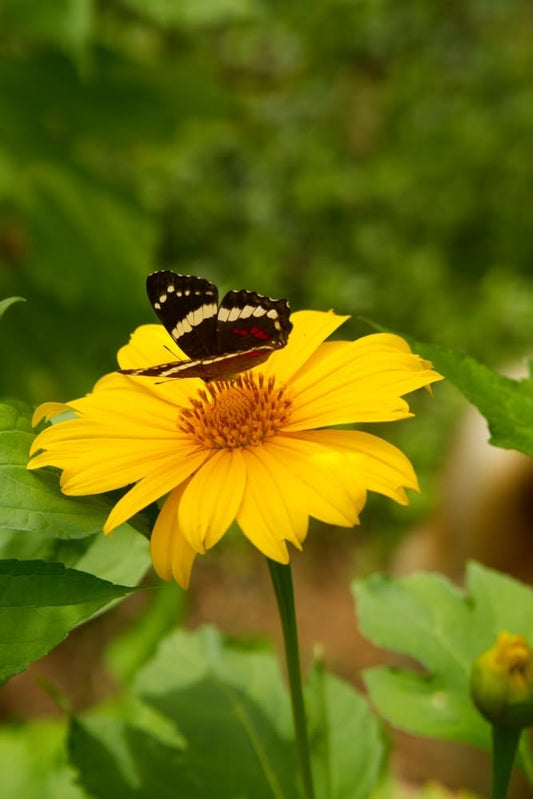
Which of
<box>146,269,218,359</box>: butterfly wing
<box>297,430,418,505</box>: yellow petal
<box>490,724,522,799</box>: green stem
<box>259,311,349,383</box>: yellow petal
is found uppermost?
<box>146,269,218,359</box>: butterfly wing

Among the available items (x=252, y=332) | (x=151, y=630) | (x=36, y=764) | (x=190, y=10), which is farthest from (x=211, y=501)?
(x=190, y=10)

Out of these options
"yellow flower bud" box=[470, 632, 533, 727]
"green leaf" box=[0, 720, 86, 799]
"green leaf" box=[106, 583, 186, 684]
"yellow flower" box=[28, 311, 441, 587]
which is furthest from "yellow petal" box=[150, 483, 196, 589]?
"green leaf" box=[106, 583, 186, 684]

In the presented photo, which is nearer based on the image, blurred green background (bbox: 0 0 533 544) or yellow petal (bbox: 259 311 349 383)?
yellow petal (bbox: 259 311 349 383)

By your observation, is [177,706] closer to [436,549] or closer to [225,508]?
[225,508]

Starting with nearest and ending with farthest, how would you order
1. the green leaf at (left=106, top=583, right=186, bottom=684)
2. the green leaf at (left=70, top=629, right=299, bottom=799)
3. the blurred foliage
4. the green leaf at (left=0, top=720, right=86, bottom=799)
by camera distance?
1. the green leaf at (left=70, top=629, right=299, bottom=799)
2. the green leaf at (left=0, top=720, right=86, bottom=799)
3. the green leaf at (left=106, top=583, right=186, bottom=684)
4. the blurred foliage

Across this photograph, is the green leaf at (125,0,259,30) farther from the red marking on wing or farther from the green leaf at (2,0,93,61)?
the red marking on wing

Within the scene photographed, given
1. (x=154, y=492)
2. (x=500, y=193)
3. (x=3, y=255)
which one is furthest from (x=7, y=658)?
(x=500, y=193)

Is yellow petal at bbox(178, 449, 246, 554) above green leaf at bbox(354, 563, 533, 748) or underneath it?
above
